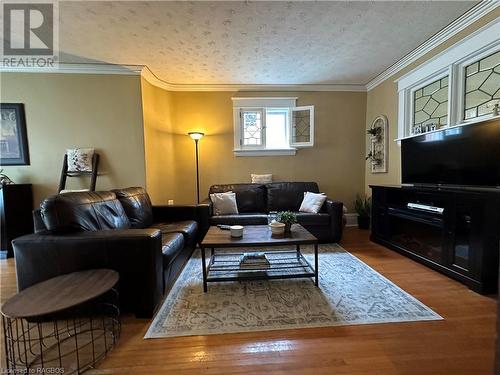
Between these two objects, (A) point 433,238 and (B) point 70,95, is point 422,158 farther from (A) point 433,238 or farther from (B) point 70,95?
(B) point 70,95

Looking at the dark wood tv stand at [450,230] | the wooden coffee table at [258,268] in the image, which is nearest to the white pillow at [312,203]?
the dark wood tv stand at [450,230]

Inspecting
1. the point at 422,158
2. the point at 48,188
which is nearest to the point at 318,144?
the point at 422,158

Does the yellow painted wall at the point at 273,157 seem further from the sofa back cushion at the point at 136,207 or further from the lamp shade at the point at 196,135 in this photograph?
the sofa back cushion at the point at 136,207

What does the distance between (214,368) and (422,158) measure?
3.03 metres

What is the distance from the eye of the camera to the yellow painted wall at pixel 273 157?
4332mm

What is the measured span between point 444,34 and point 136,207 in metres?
4.07

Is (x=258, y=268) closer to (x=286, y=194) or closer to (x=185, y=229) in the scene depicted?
(x=185, y=229)

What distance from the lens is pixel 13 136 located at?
333cm

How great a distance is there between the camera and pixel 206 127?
436 cm

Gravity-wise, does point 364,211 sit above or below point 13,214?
below

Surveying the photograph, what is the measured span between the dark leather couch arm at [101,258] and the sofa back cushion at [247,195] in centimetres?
229

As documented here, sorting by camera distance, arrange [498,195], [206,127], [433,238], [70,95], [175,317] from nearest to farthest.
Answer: [175,317]
[498,195]
[433,238]
[70,95]
[206,127]

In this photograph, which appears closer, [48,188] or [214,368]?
[214,368]

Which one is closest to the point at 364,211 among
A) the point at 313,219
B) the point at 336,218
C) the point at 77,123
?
the point at 336,218
